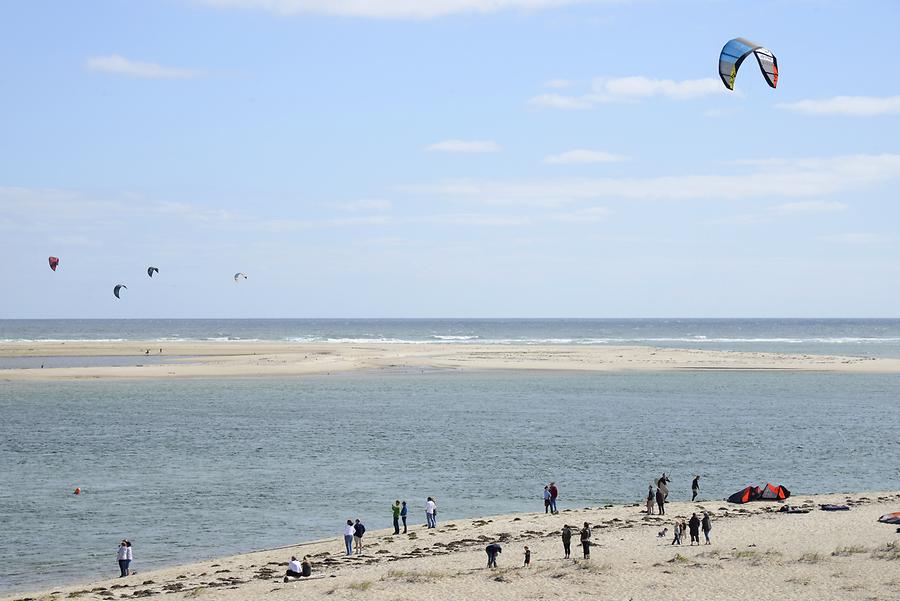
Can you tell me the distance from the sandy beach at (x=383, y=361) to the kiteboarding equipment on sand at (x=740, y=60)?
55996 millimetres

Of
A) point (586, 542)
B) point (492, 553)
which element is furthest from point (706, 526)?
point (492, 553)

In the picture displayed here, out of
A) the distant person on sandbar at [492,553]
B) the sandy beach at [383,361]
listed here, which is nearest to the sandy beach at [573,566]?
the distant person on sandbar at [492,553]

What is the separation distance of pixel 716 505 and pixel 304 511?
514 inches

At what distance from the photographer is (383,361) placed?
306 feet

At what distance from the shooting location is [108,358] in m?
96.2

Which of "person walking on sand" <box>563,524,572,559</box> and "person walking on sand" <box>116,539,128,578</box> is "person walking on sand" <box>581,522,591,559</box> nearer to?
"person walking on sand" <box>563,524,572,559</box>

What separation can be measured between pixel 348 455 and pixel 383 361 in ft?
178

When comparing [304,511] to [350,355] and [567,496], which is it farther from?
[350,355]

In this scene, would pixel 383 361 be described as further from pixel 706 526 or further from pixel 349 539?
pixel 706 526

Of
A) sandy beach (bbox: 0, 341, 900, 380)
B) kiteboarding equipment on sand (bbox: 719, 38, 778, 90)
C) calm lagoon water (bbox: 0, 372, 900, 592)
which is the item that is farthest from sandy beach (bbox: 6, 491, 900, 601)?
sandy beach (bbox: 0, 341, 900, 380)

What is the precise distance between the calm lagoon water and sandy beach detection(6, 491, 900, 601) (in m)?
2.30

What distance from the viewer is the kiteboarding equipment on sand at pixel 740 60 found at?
90.7ft

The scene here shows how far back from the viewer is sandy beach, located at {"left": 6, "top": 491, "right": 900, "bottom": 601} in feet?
64.6

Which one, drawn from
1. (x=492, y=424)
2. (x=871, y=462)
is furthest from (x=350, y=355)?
(x=871, y=462)
